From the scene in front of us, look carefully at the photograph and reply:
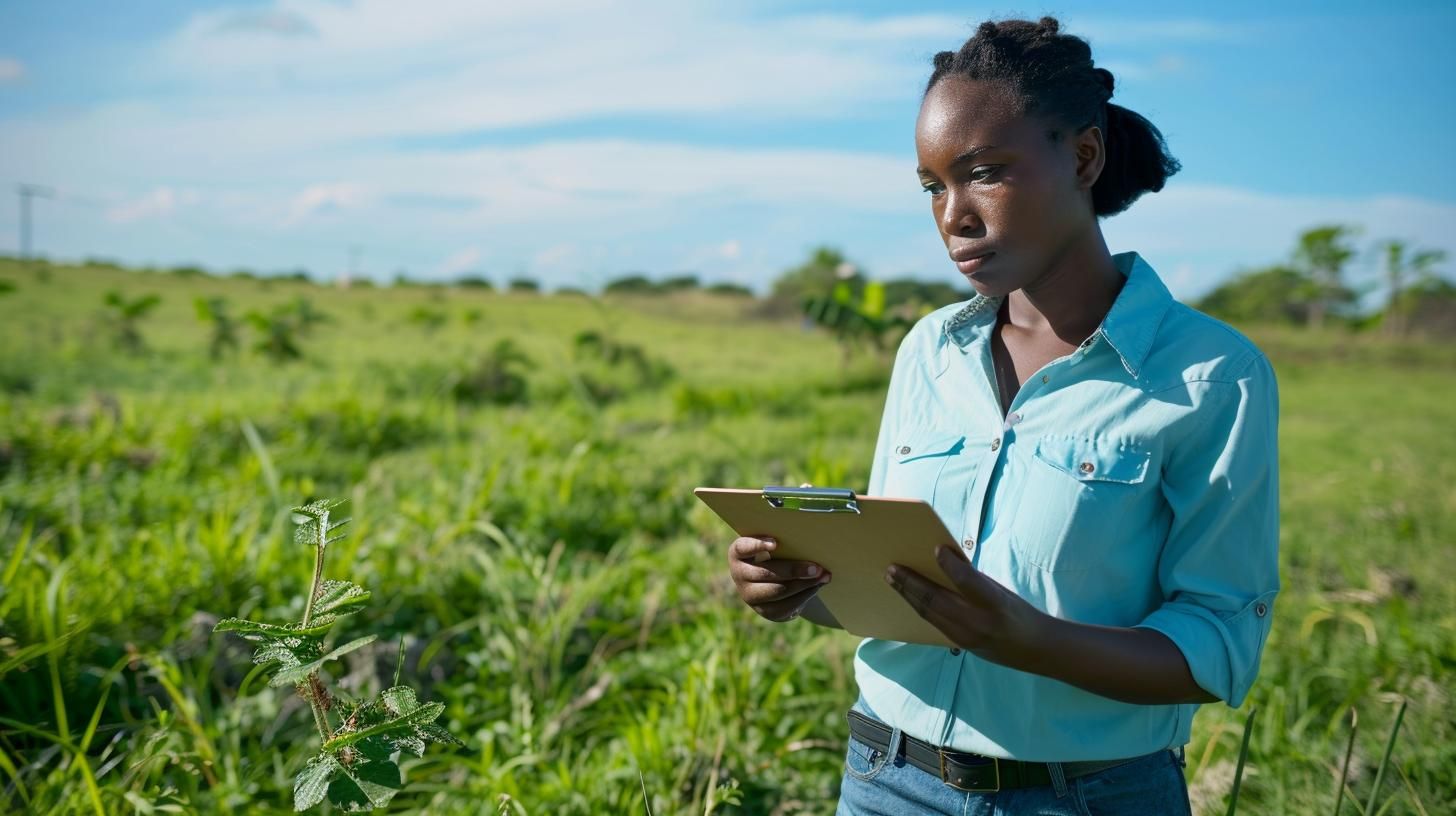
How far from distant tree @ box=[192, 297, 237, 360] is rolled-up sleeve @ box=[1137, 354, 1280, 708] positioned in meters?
8.35

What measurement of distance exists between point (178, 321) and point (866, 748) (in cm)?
979

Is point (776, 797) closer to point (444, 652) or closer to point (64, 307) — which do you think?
point (444, 652)

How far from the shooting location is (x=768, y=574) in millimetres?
1445

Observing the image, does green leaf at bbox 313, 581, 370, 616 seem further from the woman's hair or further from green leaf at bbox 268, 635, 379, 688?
the woman's hair

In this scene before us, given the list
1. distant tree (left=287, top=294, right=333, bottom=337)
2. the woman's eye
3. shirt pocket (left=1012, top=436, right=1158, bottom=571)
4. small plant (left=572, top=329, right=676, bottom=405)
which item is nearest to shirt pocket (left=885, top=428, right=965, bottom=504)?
shirt pocket (left=1012, top=436, right=1158, bottom=571)

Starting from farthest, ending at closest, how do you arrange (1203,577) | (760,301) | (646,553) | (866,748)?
(760,301)
(646,553)
(866,748)
(1203,577)

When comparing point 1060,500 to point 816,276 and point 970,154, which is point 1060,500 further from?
point 816,276

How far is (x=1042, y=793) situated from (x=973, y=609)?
1.20 feet

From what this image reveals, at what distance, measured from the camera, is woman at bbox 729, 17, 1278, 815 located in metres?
1.32

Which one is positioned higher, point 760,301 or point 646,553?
point 760,301

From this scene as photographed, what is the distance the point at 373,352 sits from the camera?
9.38m

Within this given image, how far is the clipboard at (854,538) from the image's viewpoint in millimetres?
1207

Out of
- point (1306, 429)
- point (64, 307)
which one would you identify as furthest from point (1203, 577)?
point (64, 307)

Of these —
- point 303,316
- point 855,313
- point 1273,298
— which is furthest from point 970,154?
point 1273,298
